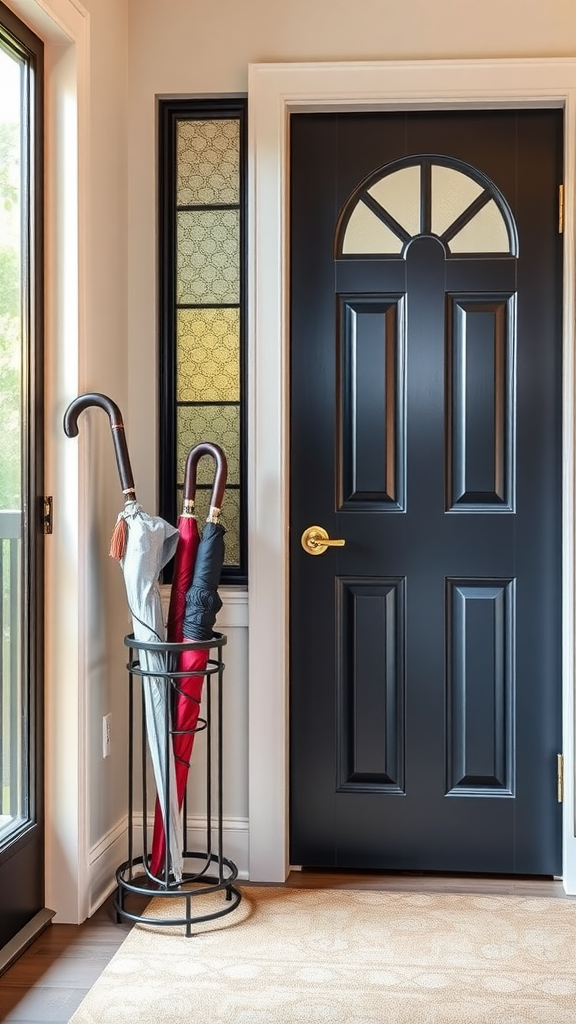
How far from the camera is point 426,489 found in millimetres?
2844

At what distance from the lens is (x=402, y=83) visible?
2742mm

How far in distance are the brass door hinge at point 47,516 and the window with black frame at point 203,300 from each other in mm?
498

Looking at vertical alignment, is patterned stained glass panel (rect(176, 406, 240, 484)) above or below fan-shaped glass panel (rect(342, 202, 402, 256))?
below

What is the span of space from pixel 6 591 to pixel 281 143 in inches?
57.7

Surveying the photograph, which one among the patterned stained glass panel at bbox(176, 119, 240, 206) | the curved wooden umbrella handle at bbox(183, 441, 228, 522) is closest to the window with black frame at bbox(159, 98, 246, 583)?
the patterned stained glass panel at bbox(176, 119, 240, 206)

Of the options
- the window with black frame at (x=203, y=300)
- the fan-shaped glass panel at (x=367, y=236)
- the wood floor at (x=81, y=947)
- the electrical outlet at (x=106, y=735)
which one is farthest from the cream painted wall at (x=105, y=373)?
the fan-shaped glass panel at (x=367, y=236)

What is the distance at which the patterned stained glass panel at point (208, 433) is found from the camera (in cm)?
290

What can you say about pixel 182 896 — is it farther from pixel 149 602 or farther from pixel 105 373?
pixel 105 373

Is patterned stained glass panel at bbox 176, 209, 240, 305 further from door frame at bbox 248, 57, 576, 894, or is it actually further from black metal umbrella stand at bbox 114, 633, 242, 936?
black metal umbrella stand at bbox 114, 633, 242, 936

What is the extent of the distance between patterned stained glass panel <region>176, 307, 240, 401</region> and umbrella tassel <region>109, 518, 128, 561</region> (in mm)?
561

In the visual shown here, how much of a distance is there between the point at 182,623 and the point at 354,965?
93cm

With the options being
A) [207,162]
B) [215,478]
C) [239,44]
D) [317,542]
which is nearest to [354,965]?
[317,542]

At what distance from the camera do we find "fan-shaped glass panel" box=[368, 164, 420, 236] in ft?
9.29

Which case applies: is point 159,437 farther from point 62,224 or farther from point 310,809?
point 310,809
